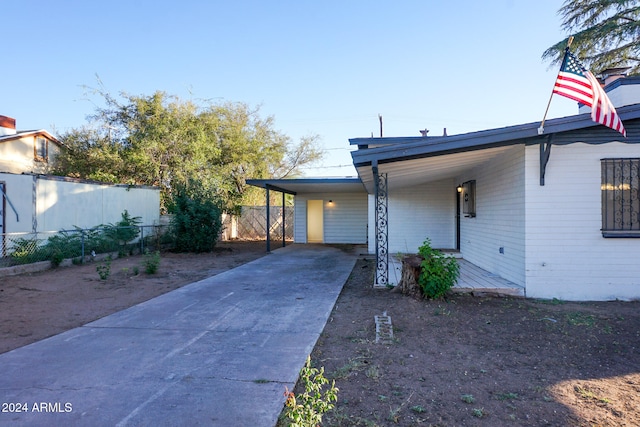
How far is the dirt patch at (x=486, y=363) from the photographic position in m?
2.71

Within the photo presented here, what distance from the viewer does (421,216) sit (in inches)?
480

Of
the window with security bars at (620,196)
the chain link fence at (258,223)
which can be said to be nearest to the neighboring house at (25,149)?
the chain link fence at (258,223)

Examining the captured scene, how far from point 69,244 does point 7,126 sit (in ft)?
37.7

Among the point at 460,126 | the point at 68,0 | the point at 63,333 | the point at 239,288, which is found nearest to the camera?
the point at 63,333

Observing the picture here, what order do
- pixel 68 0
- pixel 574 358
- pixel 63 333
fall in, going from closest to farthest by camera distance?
pixel 574 358
pixel 63 333
pixel 68 0

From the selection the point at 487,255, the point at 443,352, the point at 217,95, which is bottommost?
the point at 443,352

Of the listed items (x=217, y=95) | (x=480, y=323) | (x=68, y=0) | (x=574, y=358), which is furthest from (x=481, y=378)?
(x=217, y=95)

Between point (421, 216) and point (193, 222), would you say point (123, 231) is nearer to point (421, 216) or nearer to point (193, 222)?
point (193, 222)

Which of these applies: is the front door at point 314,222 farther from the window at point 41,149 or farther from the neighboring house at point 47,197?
the window at point 41,149

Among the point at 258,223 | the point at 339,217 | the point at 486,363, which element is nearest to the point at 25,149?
the point at 258,223

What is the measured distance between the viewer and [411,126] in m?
31.3

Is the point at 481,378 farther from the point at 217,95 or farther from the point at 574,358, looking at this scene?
the point at 217,95

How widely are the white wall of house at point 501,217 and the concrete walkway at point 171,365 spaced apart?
319cm

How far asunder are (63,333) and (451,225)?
10354mm
